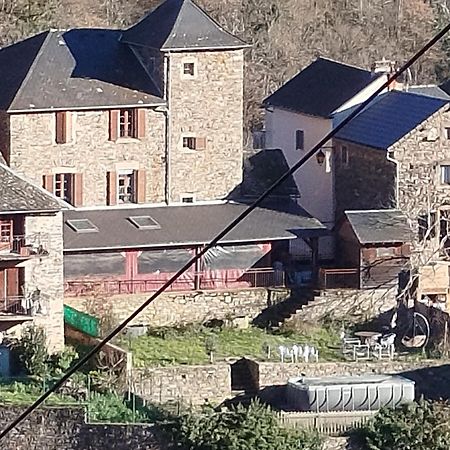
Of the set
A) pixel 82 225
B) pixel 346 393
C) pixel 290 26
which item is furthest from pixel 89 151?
pixel 290 26

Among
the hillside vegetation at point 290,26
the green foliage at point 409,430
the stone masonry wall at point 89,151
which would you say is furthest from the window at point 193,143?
the hillside vegetation at point 290,26

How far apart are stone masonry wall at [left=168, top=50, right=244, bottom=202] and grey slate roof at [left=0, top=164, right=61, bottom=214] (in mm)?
4433

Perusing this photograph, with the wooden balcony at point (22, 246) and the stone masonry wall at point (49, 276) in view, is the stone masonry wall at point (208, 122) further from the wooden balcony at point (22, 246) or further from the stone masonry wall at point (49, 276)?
the wooden balcony at point (22, 246)

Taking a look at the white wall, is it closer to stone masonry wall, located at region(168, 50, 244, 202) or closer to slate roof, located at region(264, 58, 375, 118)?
slate roof, located at region(264, 58, 375, 118)

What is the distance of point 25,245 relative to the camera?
1121 inches

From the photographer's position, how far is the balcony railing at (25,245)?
2833 centimetres

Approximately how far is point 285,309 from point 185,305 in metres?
1.69

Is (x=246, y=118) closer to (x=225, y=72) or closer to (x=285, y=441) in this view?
(x=225, y=72)

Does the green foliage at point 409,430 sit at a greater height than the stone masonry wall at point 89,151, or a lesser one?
lesser

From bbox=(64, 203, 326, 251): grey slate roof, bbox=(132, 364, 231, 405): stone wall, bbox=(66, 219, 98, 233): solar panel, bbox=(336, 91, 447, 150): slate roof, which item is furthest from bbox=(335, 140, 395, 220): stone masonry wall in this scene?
bbox=(132, 364, 231, 405): stone wall

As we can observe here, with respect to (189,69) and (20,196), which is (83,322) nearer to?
(20,196)

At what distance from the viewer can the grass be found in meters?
27.8

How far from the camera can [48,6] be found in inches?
1935

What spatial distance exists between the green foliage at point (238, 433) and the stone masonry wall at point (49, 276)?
13.0 ft
